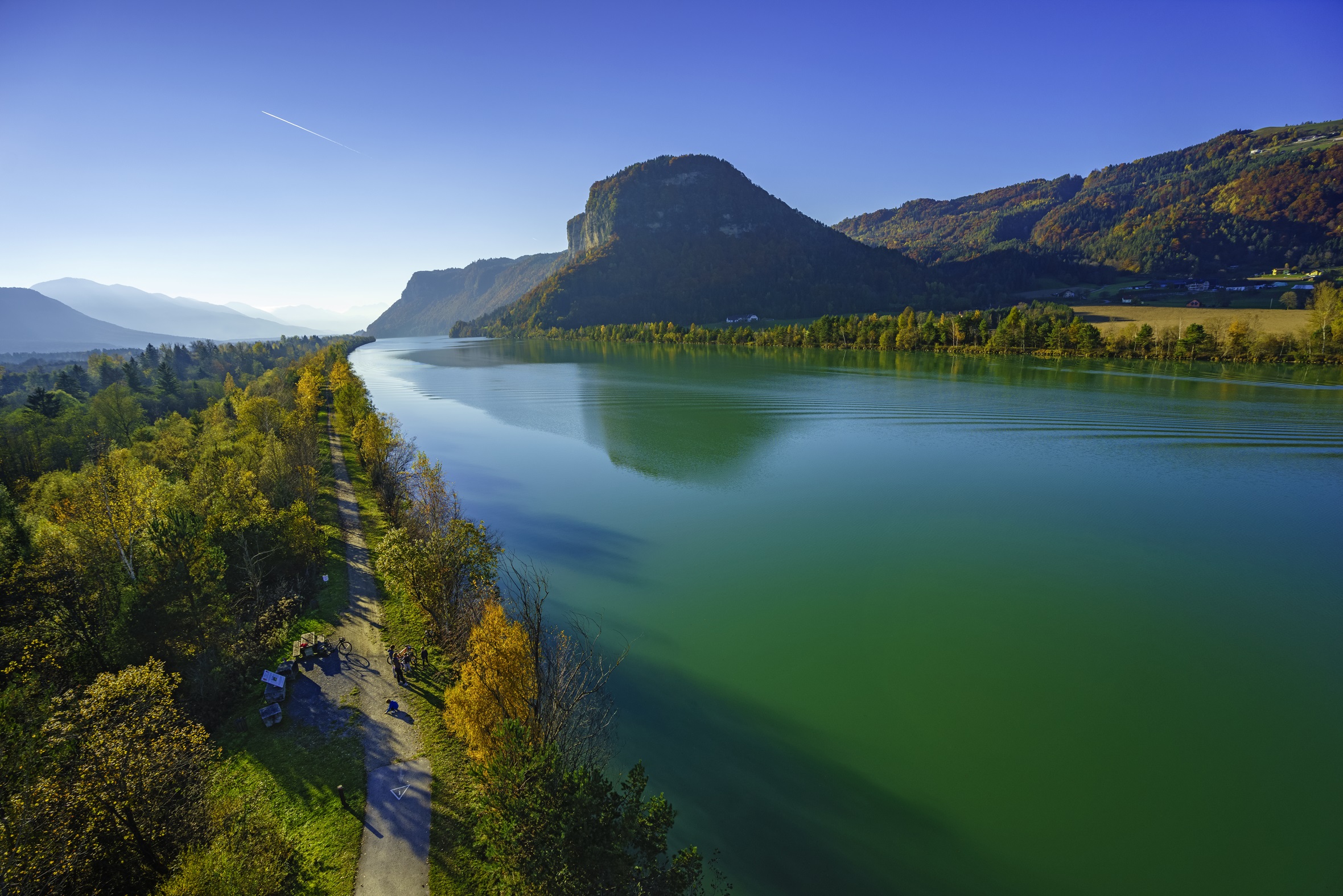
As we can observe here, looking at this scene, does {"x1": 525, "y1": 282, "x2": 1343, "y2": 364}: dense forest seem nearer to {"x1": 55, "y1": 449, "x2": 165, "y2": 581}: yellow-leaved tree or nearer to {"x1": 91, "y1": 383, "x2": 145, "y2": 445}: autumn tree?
{"x1": 55, "y1": 449, "x2": 165, "y2": 581}: yellow-leaved tree

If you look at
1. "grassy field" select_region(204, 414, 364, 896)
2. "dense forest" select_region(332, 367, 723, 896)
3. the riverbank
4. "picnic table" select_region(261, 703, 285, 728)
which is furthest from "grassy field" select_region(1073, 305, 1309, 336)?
"picnic table" select_region(261, 703, 285, 728)

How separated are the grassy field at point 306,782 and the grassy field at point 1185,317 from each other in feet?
359

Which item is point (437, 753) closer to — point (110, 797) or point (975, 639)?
point (110, 797)

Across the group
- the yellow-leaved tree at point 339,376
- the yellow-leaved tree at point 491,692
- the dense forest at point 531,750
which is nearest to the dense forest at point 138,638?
the yellow-leaved tree at point 491,692

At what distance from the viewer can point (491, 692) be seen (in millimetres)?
11008

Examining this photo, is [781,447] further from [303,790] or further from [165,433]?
[165,433]

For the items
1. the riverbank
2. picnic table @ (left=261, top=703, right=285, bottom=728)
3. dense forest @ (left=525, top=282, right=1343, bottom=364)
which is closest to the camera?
the riverbank

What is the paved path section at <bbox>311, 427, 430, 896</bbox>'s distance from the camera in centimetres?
1018

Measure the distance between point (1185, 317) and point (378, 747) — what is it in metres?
132

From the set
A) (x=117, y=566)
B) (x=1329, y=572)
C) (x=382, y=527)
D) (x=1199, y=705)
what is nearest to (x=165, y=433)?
(x=382, y=527)

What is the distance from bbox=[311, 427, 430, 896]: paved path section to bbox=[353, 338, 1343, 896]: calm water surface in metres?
5.30

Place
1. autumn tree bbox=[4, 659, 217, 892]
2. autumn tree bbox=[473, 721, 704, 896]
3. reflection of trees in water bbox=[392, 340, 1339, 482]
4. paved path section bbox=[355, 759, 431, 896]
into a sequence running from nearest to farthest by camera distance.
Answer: autumn tree bbox=[4, 659, 217, 892] → autumn tree bbox=[473, 721, 704, 896] → paved path section bbox=[355, 759, 431, 896] → reflection of trees in water bbox=[392, 340, 1339, 482]

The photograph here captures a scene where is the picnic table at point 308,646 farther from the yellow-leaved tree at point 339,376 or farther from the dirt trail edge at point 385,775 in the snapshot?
the yellow-leaved tree at point 339,376

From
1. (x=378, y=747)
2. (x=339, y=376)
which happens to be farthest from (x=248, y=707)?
(x=339, y=376)
